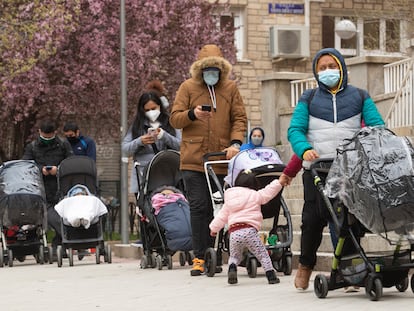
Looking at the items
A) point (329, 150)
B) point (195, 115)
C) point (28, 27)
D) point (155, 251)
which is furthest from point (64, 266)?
point (28, 27)

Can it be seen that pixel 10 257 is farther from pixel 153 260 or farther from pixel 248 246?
pixel 248 246

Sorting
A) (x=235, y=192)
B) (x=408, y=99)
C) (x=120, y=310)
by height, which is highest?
(x=408, y=99)

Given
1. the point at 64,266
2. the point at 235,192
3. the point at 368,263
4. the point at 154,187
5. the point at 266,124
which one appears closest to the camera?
the point at 368,263

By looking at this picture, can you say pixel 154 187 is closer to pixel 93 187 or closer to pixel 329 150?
pixel 93 187

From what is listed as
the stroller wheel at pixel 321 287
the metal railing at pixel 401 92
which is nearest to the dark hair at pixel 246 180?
the stroller wheel at pixel 321 287

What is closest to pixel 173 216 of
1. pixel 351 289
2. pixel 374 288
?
pixel 351 289

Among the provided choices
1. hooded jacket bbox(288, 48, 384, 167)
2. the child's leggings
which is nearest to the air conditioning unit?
the child's leggings

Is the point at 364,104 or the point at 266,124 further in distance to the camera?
the point at 266,124

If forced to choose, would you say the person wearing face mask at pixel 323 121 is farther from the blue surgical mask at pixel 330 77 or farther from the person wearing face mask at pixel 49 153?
the person wearing face mask at pixel 49 153

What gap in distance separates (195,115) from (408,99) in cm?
918

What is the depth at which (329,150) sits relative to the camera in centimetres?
1089

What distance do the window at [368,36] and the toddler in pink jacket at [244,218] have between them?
83.5ft

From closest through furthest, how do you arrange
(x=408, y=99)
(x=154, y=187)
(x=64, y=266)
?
1. (x=154, y=187)
2. (x=64, y=266)
3. (x=408, y=99)

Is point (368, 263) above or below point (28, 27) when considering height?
below
